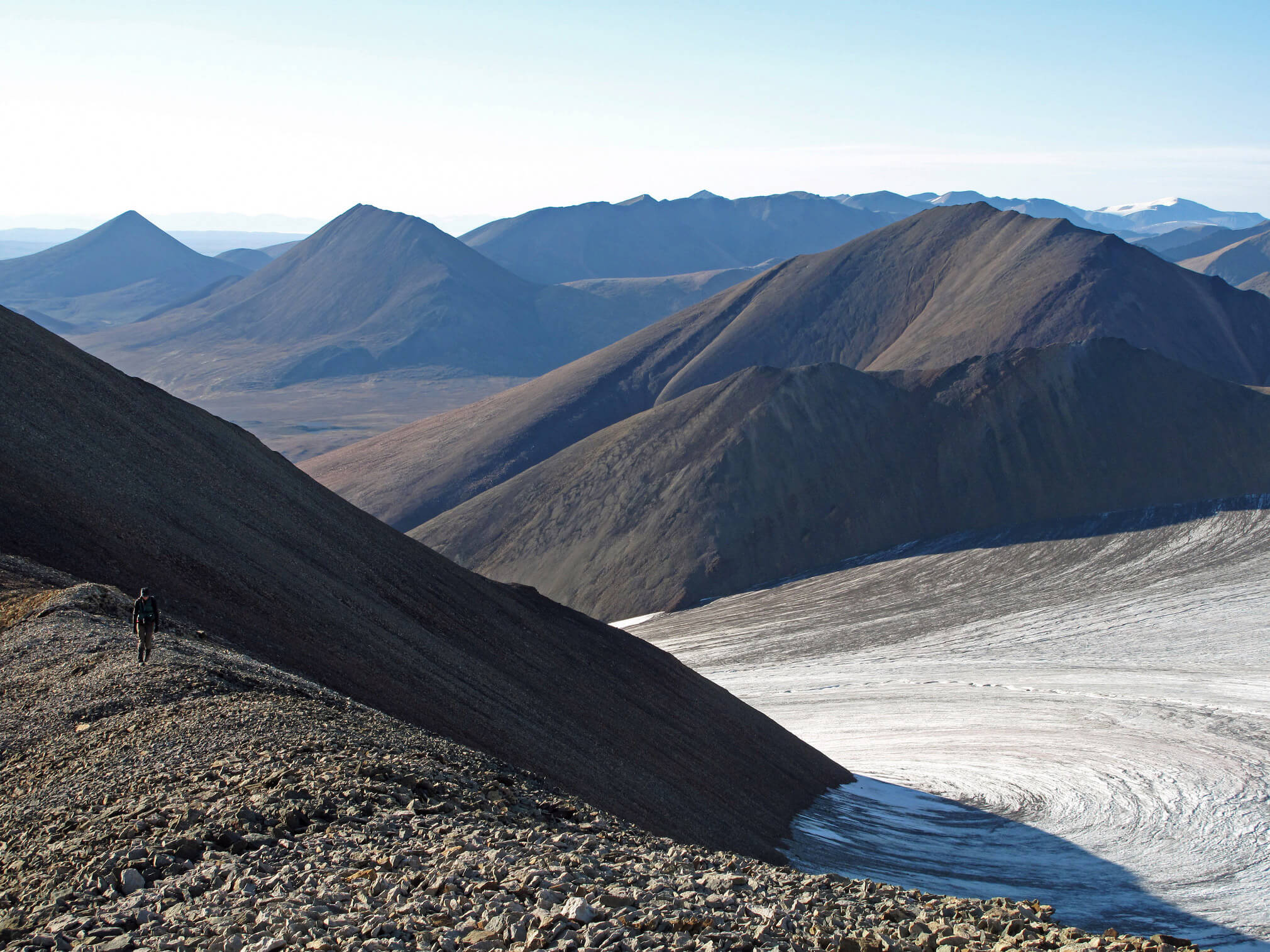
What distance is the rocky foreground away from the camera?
7.89 metres

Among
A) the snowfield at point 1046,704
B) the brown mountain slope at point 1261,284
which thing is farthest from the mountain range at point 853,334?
the brown mountain slope at point 1261,284

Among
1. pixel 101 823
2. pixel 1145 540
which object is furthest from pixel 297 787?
pixel 1145 540

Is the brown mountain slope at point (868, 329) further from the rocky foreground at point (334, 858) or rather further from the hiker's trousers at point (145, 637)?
the rocky foreground at point (334, 858)

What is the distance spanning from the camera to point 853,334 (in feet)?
331

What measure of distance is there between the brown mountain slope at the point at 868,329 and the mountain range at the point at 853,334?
0.19m

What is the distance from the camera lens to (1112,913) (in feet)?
78.8

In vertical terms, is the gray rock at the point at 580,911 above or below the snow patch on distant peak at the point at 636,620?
above

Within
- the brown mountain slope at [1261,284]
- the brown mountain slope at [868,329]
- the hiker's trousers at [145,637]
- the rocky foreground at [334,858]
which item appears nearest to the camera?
the rocky foreground at [334,858]

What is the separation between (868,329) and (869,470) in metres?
38.5

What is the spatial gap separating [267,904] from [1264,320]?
105158mm

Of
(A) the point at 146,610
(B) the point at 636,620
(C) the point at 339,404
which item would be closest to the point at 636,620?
(B) the point at 636,620

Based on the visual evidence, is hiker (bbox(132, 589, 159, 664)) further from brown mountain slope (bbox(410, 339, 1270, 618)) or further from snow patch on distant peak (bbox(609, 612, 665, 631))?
brown mountain slope (bbox(410, 339, 1270, 618))

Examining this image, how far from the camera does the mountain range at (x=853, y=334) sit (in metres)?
83.7

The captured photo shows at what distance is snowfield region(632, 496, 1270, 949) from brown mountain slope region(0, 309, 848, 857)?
3.51m
